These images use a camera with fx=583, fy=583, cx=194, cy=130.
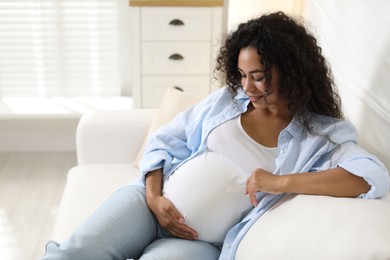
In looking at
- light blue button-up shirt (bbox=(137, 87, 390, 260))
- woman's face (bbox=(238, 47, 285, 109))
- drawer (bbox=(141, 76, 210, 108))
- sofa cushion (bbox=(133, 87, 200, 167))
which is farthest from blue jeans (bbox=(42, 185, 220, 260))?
drawer (bbox=(141, 76, 210, 108))

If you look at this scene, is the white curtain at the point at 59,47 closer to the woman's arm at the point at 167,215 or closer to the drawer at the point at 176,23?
the drawer at the point at 176,23

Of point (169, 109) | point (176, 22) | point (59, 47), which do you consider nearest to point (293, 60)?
point (169, 109)

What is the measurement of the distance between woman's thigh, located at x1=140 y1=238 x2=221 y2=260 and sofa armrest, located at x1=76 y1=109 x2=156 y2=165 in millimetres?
732

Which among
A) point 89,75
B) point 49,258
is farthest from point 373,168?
point 89,75

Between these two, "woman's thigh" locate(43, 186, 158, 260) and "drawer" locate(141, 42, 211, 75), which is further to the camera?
"drawer" locate(141, 42, 211, 75)

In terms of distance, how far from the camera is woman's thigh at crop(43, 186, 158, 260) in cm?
138

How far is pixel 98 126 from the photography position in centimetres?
220

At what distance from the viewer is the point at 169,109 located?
2.14 meters

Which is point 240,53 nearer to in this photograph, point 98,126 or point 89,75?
point 98,126

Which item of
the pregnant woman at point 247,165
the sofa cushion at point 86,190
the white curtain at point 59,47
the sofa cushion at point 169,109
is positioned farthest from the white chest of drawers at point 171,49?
the pregnant woman at point 247,165

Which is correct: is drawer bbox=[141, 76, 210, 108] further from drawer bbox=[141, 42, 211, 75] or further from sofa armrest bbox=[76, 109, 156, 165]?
sofa armrest bbox=[76, 109, 156, 165]

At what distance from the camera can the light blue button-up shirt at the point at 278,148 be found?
1.37m

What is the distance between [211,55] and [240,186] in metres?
1.62

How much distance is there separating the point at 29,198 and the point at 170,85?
0.92 meters
